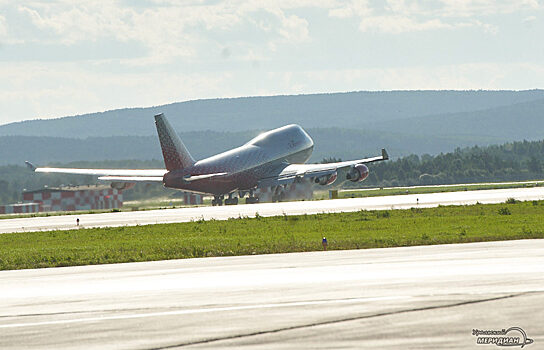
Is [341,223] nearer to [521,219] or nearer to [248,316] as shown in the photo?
[521,219]

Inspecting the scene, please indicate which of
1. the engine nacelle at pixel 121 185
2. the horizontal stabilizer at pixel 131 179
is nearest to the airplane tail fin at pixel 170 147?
the horizontal stabilizer at pixel 131 179

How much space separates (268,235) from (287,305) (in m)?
26.1

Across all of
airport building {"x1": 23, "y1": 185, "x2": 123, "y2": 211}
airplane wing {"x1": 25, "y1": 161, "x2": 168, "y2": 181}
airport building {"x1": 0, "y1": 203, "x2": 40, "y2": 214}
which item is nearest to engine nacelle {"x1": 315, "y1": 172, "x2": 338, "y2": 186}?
airplane wing {"x1": 25, "y1": 161, "x2": 168, "y2": 181}

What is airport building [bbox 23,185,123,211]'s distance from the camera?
130 metres

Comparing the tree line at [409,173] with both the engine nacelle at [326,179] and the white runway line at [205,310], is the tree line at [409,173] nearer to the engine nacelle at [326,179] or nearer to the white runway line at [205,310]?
the engine nacelle at [326,179]

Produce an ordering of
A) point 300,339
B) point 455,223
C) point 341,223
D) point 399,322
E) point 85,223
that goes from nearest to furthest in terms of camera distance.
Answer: point 300,339 → point 399,322 → point 455,223 → point 341,223 → point 85,223

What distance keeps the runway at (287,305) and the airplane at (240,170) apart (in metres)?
68.3

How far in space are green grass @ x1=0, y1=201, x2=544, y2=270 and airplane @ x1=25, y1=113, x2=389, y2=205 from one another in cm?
3651

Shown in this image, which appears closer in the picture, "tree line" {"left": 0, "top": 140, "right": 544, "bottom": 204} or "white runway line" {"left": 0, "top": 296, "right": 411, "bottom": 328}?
"white runway line" {"left": 0, "top": 296, "right": 411, "bottom": 328}

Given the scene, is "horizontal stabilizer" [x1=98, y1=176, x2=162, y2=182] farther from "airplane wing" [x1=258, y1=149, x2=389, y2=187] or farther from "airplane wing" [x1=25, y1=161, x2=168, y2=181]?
"airplane wing" [x1=258, y1=149, x2=389, y2=187]

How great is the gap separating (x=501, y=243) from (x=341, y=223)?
65.7 ft

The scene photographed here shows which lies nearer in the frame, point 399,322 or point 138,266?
point 399,322

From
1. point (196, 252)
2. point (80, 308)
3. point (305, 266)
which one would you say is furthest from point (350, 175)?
point (80, 308)

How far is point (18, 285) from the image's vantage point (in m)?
25.4
